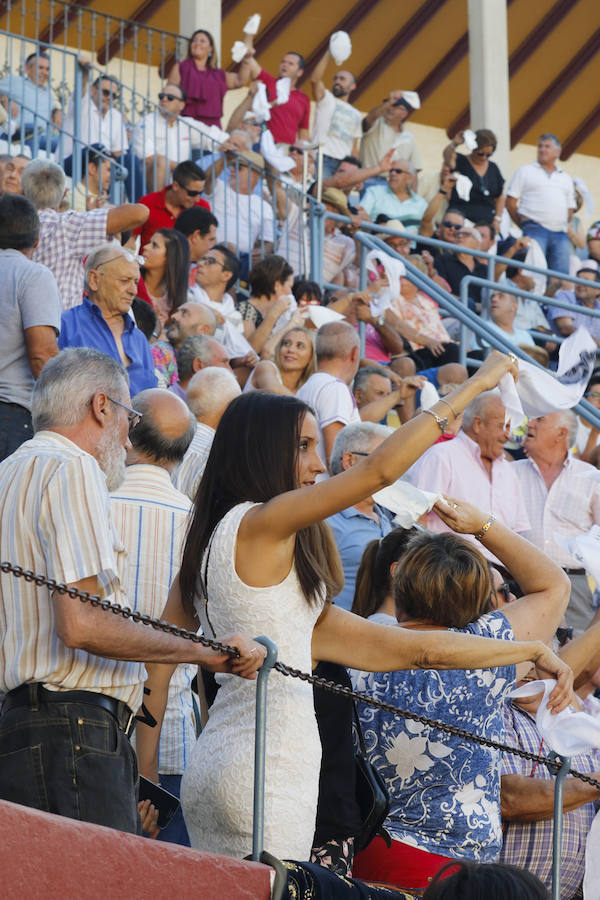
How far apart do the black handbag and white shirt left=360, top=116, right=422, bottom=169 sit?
10.3m

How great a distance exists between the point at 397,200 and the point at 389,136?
55.2 inches

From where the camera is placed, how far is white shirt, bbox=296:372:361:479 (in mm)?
6758

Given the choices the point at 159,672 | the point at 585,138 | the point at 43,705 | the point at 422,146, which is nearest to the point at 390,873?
the point at 159,672

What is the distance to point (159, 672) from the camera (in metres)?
3.40

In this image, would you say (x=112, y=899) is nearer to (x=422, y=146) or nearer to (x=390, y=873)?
(x=390, y=873)

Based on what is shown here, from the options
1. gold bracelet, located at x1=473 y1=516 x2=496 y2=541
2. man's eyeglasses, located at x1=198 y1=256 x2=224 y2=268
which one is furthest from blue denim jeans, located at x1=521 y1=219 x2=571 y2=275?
gold bracelet, located at x1=473 y1=516 x2=496 y2=541

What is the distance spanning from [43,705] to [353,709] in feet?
2.29

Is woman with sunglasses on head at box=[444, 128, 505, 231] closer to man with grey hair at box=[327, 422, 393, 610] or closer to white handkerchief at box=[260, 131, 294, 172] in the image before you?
white handkerchief at box=[260, 131, 294, 172]

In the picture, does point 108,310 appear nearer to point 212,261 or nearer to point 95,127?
point 212,261

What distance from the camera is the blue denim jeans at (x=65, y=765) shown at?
Answer: 294cm

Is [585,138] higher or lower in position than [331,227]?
higher

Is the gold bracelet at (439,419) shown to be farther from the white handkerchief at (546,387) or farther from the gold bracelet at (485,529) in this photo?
the gold bracelet at (485,529)

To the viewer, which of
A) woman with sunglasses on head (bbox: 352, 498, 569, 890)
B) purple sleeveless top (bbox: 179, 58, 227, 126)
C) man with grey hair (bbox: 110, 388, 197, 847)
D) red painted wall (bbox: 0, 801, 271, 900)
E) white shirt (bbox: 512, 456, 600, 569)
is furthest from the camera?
purple sleeveless top (bbox: 179, 58, 227, 126)

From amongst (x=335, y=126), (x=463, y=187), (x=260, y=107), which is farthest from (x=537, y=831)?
(x=335, y=126)
